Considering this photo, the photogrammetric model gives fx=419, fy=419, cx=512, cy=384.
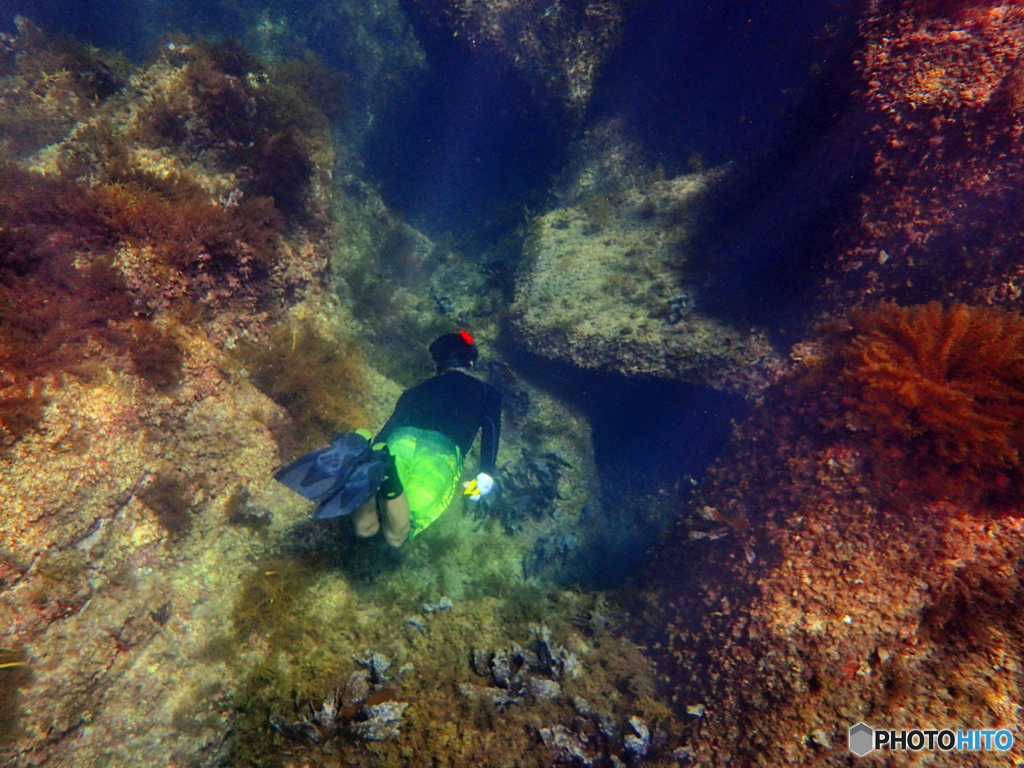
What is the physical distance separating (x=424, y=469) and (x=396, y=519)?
85cm

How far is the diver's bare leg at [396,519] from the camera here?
400cm

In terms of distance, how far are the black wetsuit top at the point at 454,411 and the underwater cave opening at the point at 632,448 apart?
200cm

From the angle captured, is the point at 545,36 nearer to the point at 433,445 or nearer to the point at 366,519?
the point at 433,445

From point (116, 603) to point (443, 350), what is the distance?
411 cm

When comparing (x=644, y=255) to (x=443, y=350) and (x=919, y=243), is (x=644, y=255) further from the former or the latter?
(x=443, y=350)

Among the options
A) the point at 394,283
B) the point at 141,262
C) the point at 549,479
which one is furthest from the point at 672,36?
the point at 141,262

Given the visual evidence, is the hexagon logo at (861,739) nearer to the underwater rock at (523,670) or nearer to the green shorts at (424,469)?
the underwater rock at (523,670)

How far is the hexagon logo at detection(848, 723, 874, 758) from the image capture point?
2926 millimetres

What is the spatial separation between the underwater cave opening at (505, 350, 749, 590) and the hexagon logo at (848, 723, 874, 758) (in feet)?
8.90

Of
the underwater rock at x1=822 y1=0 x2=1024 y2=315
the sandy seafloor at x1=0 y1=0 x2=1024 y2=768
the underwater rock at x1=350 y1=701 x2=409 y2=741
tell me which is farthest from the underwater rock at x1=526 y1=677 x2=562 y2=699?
the underwater rock at x1=822 y1=0 x2=1024 y2=315

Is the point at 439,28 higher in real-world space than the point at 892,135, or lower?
lower

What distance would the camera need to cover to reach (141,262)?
4426mm

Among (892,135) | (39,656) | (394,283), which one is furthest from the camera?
(394,283)

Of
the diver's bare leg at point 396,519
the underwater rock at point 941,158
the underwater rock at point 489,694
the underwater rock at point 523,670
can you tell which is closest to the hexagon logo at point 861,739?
the underwater rock at point 523,670
